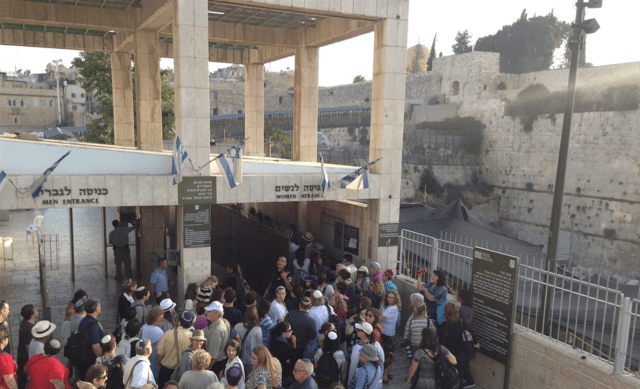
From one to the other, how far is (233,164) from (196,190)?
94 cm

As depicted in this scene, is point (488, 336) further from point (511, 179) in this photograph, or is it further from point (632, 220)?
point (511, 179)

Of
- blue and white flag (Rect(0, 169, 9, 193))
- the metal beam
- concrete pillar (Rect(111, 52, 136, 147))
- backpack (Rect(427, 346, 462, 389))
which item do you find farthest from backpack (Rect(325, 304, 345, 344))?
concrete pillar (Rect(111, 52, 136, 147))

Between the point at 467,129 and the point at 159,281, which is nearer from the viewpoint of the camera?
the point at 159,281

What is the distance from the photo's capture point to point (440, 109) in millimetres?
→ 52094

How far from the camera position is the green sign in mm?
9406

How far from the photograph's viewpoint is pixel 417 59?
95938 mm

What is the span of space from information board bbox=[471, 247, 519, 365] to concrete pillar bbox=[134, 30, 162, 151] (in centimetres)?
1018

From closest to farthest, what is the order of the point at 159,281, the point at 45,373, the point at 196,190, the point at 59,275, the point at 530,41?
the point at 45,373
the point at 159,281
the point at 196,190
the point at 59,275
the point at 530,41

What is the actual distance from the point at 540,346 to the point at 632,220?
29662 millimetres

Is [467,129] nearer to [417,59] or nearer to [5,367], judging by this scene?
[5,367]

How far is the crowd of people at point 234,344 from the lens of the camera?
5012 millimetres

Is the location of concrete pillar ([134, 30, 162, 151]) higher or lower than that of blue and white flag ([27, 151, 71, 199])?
higher

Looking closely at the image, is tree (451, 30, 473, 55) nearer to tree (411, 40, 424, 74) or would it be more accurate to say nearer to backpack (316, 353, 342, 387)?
tree (411, 40, 424, 74)

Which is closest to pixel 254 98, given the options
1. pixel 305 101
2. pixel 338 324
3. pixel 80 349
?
pixel 305 101
